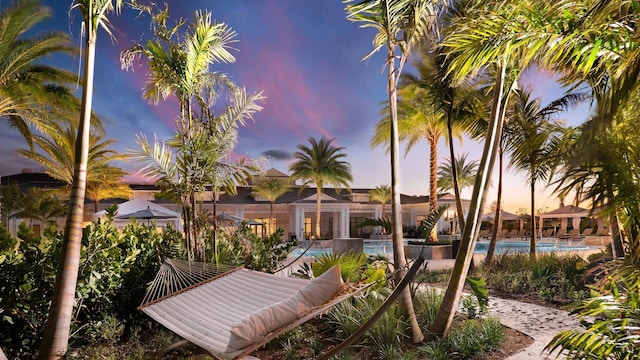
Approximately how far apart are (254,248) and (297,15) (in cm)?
1007

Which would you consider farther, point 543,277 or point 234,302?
point 543,277

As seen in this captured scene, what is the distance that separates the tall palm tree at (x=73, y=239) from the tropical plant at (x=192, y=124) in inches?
62.4

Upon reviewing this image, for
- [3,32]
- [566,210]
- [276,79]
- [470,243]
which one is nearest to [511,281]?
[470,243]

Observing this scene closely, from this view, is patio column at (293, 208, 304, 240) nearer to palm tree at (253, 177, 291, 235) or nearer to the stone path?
palm tree at (253, 177, 291, 235)

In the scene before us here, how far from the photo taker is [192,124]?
5.12 metres

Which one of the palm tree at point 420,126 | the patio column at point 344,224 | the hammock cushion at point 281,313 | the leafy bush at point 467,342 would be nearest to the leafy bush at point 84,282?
the hammock cushion at point 281,313

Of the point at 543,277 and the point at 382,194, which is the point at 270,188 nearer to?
the point at 382,194

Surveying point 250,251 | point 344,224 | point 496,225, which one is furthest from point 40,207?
point 496,225

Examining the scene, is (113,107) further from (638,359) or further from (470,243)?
(638,359)

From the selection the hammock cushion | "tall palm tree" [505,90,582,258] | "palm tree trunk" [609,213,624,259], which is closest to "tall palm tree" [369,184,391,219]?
"tall palm tree" [505,90,582,258]

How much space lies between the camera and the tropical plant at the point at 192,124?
15.5 ft

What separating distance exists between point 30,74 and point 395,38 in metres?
8.39

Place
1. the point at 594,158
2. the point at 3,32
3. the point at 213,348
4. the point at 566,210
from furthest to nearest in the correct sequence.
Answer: the point at 566,210 → the point at 3,32 → the point at 213,348 → the point at 594,158

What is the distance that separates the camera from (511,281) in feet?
21.5
